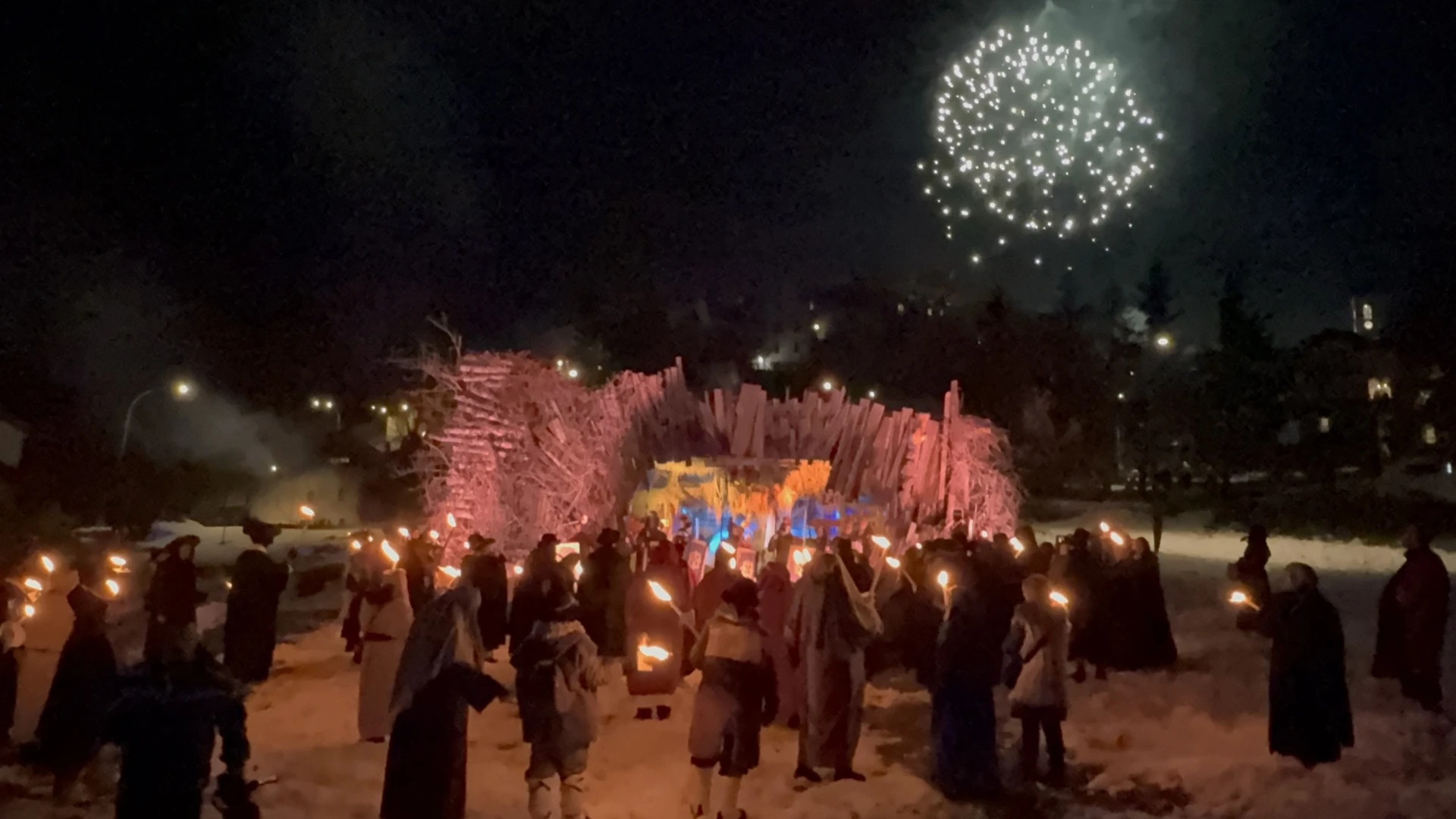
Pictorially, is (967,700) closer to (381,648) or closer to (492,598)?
(381,648)

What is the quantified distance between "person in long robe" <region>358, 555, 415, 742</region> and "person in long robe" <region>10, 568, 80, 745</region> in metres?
2.34

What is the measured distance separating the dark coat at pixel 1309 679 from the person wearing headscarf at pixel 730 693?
3759mm

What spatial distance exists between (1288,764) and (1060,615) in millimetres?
2002

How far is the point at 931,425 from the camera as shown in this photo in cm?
1602

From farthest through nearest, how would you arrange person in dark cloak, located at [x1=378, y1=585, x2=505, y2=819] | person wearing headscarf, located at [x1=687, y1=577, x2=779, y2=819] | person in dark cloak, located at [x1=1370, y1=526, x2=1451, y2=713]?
person in dark cloak, located at [x1=1370, y1=526, x2=1451, y2=713], person wearing headscarf, located at [x1=687, y1=577, x2=779, y2=819], person in dark cloak, located at [x1=378, y1=585, x2=505, y2=819]

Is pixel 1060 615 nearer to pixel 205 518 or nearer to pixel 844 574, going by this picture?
pixel 844 574

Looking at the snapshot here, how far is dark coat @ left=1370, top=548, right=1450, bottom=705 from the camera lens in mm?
10367

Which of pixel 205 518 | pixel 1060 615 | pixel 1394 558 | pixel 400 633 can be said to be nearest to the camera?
pixel 1060 615

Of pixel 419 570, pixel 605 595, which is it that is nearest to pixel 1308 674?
pixel 605 595

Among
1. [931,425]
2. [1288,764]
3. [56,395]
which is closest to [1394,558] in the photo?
[931,425]

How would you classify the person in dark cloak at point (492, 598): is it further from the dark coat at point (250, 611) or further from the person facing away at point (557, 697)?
the person facing away at point (557, 697)

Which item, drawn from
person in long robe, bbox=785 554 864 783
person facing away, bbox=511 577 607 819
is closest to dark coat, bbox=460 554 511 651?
person in long robe, bbox=785 554 864 783

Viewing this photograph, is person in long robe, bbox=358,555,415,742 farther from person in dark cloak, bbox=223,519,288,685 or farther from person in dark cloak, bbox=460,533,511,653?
person in dark cloak, bbox=223,519,288,685

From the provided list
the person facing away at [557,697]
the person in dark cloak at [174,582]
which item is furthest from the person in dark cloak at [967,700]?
the person in dark cloak at [174,582]
